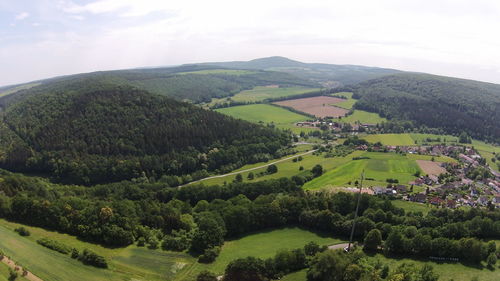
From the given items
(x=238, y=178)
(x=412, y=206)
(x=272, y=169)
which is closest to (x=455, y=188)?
(x=412, y=206)


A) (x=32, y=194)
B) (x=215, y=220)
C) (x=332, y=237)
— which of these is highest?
(x=32, y=194)

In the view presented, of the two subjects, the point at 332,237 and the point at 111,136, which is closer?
the point at 332,237

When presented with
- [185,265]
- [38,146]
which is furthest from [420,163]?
→ [38,146]

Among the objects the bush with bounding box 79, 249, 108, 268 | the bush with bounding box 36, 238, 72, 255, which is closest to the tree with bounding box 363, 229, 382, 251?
the bush with bounding box 79, 249, 108, 268

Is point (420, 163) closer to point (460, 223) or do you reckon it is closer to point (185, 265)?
point (460, 223)

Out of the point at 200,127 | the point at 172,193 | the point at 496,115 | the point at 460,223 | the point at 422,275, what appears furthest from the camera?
the point at 496,115

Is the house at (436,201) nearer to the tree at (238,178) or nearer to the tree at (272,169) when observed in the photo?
the tree at (272,169)

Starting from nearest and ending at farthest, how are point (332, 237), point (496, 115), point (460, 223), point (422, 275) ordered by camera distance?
point (422, 275) → point (460, 223) → point (332, 237) → point (496, 115)

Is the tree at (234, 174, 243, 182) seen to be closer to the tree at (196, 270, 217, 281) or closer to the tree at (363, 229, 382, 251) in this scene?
the tree at (363, 229, 382, 251)
